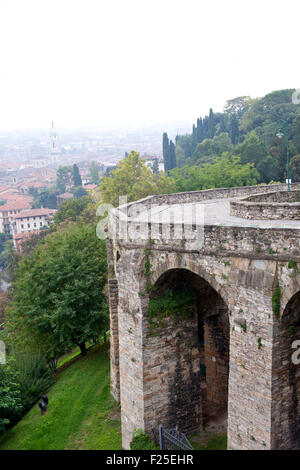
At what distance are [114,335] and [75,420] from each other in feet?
13.3

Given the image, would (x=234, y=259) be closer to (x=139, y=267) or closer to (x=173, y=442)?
(x=139, y=267)

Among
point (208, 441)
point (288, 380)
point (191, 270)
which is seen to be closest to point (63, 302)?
point (208, 441)

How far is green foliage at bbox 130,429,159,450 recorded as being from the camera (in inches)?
542

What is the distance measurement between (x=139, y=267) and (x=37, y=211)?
9842 centimetres

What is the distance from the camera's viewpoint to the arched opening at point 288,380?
390 inches

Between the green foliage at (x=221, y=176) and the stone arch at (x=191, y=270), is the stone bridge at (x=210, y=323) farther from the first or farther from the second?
the green foliage at (x=221, y=176)

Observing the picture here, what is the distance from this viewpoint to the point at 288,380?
10266 millimetres

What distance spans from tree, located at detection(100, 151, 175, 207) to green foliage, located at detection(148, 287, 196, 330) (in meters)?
25.5

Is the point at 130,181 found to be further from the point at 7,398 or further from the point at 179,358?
the point at 179,358

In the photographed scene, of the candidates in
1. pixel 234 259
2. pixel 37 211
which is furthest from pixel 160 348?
pixel 37 211

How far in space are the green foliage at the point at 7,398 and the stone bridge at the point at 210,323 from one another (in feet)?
14.6

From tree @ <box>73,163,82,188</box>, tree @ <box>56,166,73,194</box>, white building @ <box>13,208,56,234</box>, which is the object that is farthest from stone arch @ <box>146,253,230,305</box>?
tree @ <box>56,166,73,194</box>

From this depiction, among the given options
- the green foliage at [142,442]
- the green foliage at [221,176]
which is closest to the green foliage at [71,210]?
the green foliage at [221,176]

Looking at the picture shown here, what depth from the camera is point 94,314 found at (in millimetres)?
22531
